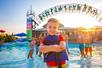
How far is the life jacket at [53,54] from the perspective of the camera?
300 cm

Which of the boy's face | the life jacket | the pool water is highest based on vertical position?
the boy's face

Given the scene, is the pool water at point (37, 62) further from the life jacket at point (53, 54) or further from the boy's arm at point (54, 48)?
the boy's arm at point (54, 48)

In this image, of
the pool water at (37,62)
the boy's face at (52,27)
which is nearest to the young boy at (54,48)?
the boy's face at (52,27)

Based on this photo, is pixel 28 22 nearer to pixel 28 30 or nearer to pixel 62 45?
pixel 28 30

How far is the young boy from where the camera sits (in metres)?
3.00

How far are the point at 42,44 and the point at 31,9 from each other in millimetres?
36549

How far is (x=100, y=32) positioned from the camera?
3841 cm

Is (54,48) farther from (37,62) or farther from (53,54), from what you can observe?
(37,62)

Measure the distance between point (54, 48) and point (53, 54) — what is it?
9 centimetres

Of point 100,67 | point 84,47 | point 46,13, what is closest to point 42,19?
point 46,13

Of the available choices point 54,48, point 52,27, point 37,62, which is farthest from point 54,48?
point 37,62

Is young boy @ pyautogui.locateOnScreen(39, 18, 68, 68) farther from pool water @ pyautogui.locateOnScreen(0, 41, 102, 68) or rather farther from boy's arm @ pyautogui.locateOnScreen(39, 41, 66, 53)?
pool water @ pyautogui.locateOnScreen(0, 41, 102, 68)

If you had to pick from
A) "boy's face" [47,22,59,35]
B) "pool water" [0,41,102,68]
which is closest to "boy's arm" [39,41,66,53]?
"boy's face" [47,22,59,35]

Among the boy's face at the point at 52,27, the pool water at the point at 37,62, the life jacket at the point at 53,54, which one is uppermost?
the boy's face at the point at 52,27
